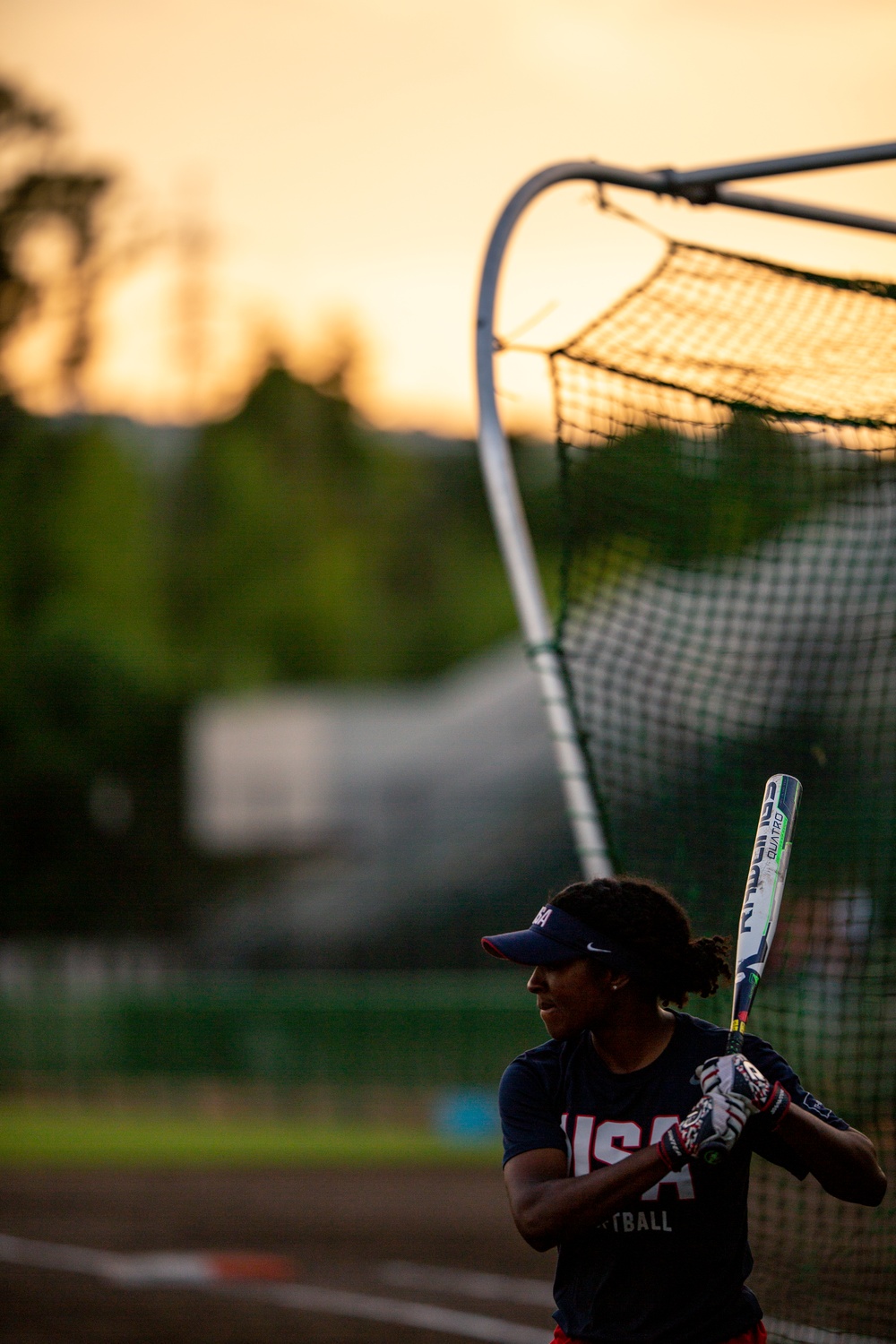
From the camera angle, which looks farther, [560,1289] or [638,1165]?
[560,1289]

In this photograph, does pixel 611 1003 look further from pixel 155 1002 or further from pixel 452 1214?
pixel 155 1002

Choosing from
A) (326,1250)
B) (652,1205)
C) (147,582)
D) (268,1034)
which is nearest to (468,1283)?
(326,1250)

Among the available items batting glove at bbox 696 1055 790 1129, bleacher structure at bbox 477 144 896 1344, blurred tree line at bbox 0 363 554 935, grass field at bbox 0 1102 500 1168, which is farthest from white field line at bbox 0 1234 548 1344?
blurred tree line at bbox 0 363 554 935

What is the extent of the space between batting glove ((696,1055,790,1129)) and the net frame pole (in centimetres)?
152

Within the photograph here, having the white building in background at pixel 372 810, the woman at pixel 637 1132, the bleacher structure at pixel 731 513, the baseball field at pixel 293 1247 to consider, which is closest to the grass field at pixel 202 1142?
the baseball field at pixel 293 1247

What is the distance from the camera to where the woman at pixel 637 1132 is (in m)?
2.51

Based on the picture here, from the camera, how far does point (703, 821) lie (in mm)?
5766

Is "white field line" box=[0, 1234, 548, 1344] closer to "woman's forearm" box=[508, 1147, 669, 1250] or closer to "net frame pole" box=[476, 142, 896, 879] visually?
"net frame pole" box=[476, 142, 896, 879]

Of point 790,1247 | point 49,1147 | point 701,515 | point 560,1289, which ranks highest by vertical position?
point 701,515

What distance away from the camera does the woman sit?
2514 mm

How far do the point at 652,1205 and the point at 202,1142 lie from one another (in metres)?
13.6

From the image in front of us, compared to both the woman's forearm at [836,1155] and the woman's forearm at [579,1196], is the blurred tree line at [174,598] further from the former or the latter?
the woman's forearm at [579,1196]

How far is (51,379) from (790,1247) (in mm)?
32595

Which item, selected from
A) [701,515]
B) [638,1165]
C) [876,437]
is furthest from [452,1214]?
[638,1165]
